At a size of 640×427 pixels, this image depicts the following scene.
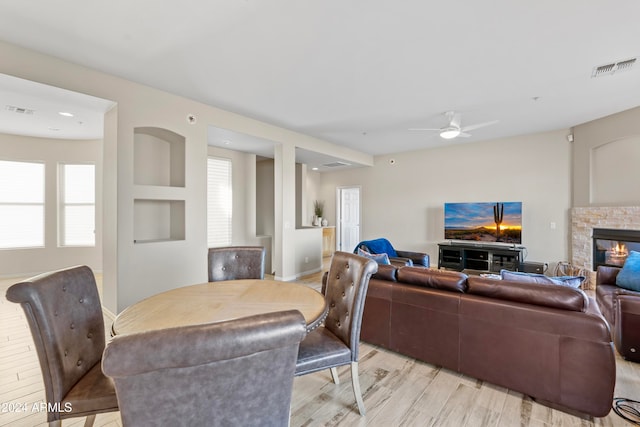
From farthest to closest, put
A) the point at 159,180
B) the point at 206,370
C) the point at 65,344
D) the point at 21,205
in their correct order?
1. the point at 21,205
2. the point at 159,180
3. the point at 65,344
4. the point at 206,370

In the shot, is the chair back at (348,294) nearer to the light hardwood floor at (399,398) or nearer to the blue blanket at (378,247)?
the light hardwood floor at (399,398)

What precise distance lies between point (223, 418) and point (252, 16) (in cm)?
250

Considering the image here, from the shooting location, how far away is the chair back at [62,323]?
1143mm

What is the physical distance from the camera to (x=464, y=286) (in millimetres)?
2273

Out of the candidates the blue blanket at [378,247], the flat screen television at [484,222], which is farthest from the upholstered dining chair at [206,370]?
the flat screen television at [484,222]

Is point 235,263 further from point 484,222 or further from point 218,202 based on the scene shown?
point 484,222

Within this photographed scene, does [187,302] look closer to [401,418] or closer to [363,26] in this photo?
[401,418]

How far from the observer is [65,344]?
1271 mm

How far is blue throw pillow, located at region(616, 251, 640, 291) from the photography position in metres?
2.82

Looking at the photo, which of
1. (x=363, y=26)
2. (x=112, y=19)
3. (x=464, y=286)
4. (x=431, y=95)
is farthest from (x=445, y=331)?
(x=112, y=19)

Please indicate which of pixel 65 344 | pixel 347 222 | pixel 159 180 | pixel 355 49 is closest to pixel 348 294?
pixel 65 344

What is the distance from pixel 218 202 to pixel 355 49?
398 centimetres

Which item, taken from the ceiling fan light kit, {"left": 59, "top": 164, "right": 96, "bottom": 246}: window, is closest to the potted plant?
the ceiling fan light kit

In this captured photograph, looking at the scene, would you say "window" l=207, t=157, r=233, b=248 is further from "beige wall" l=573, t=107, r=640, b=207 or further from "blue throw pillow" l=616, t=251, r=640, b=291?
"beige wall" l=573, t=107, r=640, b=207
